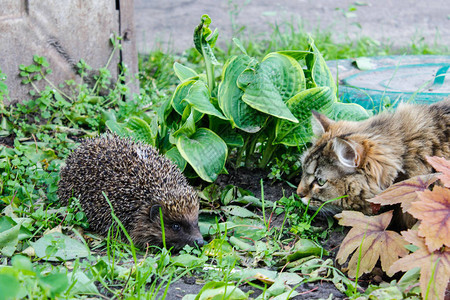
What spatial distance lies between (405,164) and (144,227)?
2024 mm

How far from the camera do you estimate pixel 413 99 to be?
5.26 metres

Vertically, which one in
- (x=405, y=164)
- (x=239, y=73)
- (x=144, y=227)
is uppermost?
(x=239, y=73)

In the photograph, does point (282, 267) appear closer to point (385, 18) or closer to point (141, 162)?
point (141, 162)

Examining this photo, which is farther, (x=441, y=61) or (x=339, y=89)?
(x=441, y=61)

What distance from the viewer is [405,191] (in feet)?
10.8

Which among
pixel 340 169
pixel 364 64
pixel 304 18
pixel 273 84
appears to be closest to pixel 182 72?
pixel 273 84

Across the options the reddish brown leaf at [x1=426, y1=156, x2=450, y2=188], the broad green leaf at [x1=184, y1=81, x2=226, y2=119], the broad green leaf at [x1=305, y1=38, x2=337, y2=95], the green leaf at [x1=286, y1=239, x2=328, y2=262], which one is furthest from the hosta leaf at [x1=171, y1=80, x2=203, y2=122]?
the reddish brown leaf at [x1=426, y1=156, x2=450, y2=188]

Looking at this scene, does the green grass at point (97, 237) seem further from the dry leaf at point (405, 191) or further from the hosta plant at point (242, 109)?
the dry leaf at point (405, 191)

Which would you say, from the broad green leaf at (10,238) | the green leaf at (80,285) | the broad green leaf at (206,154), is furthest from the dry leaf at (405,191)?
the broad green leaf at (10,238)

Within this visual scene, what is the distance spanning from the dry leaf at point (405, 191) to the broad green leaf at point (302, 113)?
1092mm

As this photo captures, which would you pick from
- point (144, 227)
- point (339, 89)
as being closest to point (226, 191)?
point (144, 227)

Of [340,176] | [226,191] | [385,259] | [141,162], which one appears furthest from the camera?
[226,191]

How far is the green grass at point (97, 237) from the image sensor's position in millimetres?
3031

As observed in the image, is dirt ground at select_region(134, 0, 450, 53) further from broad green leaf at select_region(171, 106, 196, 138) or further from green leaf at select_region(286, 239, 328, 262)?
green leaf at select_region(286, 239, 328, 262)
